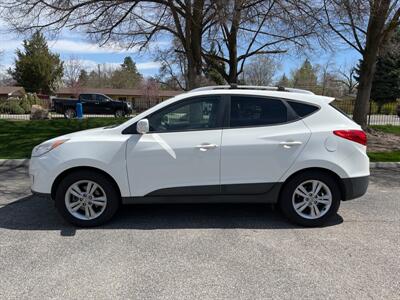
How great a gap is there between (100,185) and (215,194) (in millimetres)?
1445

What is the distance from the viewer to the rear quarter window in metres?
4.72

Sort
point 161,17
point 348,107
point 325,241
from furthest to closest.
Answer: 1. point 348,107
2. point 161,17
3. point 325,241

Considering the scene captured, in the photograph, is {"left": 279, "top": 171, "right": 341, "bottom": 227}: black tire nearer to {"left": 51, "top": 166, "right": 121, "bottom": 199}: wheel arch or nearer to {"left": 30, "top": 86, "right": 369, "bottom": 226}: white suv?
{"left": 30, "top": 86, "right": 369, "bottom": 226}: white suv

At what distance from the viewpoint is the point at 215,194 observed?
4641mm

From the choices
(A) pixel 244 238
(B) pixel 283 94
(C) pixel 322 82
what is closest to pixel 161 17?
(B) pixel 283 94

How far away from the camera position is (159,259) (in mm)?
3740

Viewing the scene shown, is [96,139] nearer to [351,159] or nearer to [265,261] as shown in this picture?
[265,261]

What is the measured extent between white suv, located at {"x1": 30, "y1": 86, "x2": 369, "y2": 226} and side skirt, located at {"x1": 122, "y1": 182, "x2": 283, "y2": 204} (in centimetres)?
1

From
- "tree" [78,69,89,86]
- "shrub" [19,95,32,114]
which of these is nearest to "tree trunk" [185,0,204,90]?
"shrub" [19,95,32,114]

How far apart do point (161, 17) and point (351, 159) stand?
1059 centimetres

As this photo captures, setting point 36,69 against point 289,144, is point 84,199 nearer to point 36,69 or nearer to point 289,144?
point 289,144

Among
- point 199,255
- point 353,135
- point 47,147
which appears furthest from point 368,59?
point 47,147

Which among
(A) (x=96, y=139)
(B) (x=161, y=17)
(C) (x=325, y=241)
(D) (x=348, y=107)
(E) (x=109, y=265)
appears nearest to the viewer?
(E) (x=109, y=265)

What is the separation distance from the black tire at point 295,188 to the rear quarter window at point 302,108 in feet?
2.53
